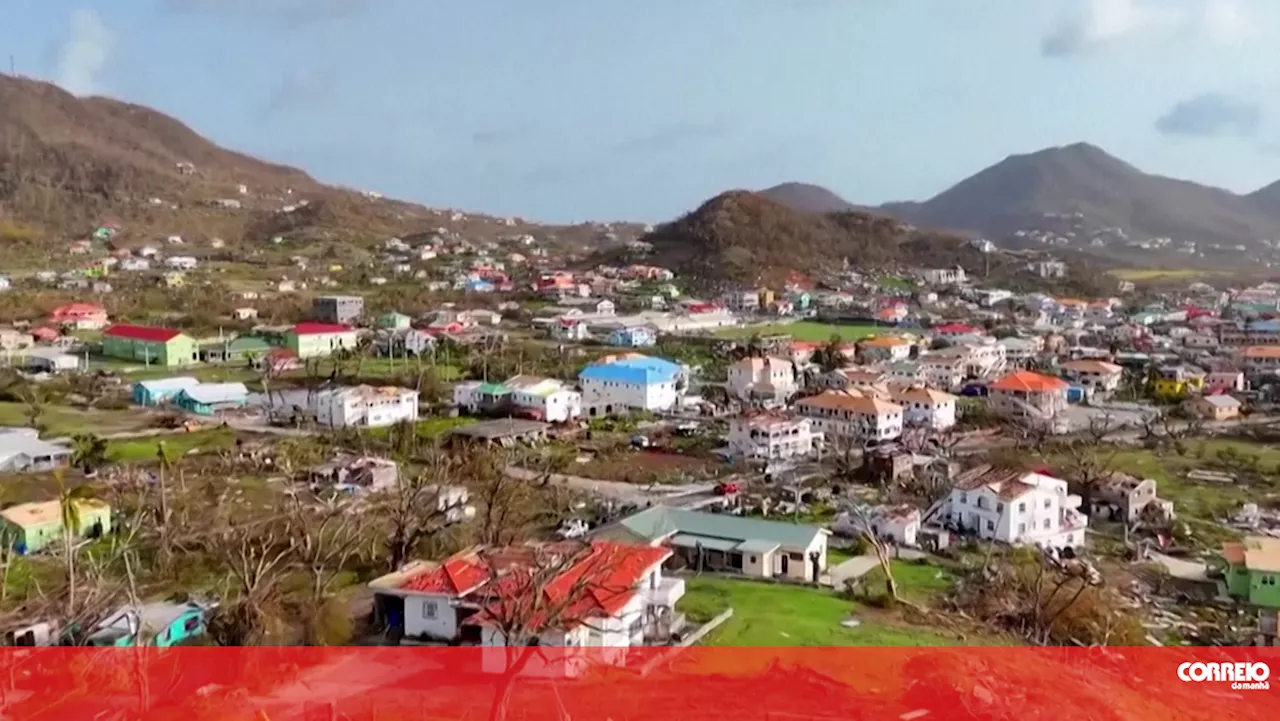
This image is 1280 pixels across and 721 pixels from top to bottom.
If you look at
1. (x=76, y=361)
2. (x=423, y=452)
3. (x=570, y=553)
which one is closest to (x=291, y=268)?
(x=76, y=361)

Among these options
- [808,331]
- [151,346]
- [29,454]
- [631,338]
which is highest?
[151,346]

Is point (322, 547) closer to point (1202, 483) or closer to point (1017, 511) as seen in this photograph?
point (1017, 511)

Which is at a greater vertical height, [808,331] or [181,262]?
[181,262]

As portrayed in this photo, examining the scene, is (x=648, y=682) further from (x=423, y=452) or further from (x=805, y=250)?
(x=805, y=250)

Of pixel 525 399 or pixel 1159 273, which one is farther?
pixel 1159 273

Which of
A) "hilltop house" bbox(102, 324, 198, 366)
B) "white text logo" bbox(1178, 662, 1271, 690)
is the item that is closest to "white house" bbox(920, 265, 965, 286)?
"hilltop house" bbox(102, 324, 198, 366)

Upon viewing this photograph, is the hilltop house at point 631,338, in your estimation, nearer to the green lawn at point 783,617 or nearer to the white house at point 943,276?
the green lawn at point 783,617

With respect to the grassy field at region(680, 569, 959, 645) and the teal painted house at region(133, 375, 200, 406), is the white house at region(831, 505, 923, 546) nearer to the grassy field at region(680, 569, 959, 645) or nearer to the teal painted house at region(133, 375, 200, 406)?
the grassy field at region(680, 569, 959, 645)

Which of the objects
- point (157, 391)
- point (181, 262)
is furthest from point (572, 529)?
point (181, 262)
